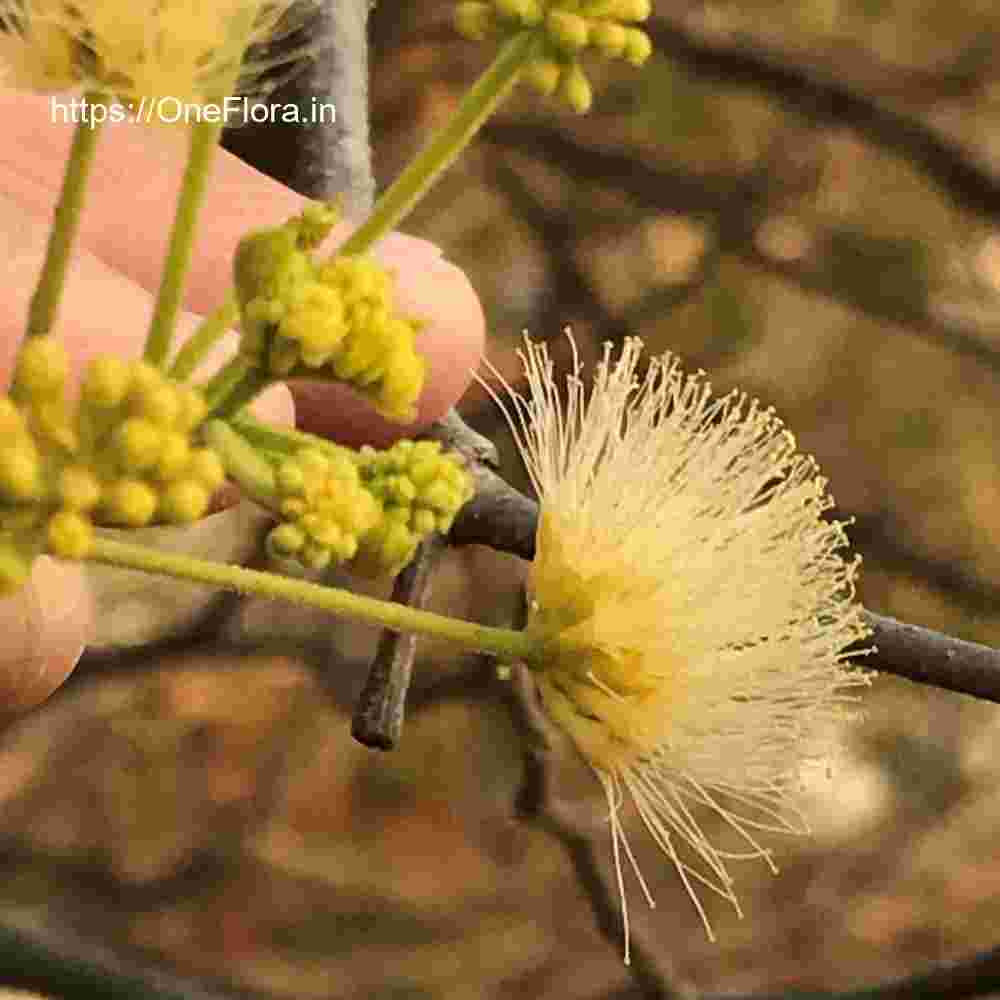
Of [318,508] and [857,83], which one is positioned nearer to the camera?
[318,508]

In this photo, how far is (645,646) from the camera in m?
0.45

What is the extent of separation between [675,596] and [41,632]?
0.21 meters

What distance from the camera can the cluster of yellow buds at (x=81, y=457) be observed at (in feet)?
0.88

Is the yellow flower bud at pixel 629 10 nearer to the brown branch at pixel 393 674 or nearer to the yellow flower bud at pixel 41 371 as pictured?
the yellow flower bud at pixel 41 371

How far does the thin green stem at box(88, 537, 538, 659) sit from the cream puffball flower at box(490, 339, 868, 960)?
0.09 m

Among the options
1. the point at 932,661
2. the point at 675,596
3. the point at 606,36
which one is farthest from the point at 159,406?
the point at 932,661

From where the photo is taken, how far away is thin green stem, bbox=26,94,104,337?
30 centimetres

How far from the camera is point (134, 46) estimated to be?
358mm

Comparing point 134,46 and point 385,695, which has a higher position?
point 134,46

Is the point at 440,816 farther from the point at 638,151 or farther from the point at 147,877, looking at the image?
the point at 638,151

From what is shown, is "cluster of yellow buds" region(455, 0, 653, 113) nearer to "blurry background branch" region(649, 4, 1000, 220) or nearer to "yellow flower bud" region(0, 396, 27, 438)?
"yellow flower bud" region(0, 396, 27, 438)

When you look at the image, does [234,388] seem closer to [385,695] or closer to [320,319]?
[320,319]

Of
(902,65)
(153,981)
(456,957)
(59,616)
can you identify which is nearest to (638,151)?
(902,65)

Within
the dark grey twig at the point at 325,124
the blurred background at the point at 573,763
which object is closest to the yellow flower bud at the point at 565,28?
the dark grey twig at the point at 325,124
